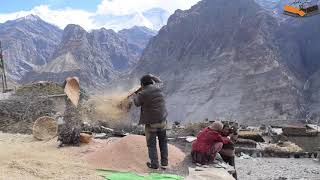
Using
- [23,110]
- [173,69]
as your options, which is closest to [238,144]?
[23,110]

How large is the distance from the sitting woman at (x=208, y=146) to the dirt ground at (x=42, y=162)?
192 cm

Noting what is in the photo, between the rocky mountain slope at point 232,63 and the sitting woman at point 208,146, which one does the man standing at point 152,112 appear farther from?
the rocky mountain slope at point 232,63

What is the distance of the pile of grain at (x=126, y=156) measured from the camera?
A: 26.2 feet

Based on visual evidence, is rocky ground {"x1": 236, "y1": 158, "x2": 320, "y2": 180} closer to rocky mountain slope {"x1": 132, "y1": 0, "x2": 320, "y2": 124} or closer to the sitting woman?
the sitting woman

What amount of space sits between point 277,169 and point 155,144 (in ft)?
24.3

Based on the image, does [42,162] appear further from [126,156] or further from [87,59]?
[87,59]

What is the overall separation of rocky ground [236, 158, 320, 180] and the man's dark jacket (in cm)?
520

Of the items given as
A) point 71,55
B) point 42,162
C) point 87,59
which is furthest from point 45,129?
point 71,55

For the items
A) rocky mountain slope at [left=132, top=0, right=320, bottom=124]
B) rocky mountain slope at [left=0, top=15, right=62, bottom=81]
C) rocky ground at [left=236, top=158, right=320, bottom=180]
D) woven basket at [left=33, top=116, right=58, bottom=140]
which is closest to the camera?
woven basket at [left=33, top=116, right=58, bottom=140]

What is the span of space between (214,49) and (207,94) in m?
17.0

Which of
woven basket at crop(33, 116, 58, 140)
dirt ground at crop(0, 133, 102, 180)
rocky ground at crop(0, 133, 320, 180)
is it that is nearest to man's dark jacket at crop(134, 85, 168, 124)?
rocky ground at crop(0, 133, 320, 180)

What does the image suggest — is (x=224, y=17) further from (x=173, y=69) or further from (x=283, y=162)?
(x=283, y=162)

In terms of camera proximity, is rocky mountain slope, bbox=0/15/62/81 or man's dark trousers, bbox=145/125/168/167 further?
rocky mountain slope, bbox=0/15/62/81

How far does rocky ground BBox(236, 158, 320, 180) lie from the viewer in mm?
12977
